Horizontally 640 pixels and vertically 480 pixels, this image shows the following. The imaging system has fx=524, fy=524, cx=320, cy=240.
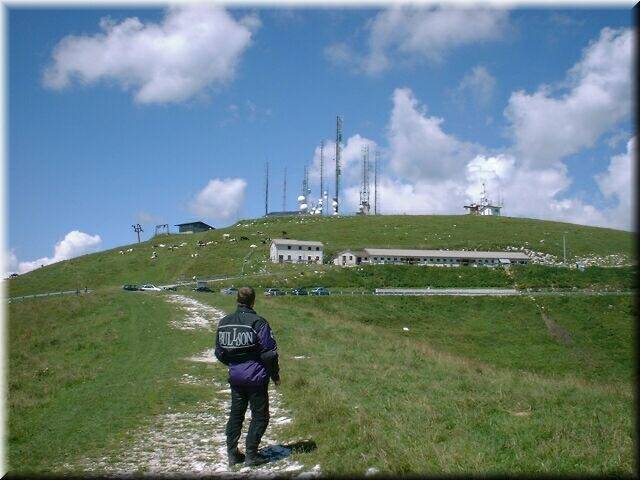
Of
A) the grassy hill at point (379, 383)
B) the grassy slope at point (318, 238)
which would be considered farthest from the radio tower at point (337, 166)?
the grassy hill at point (379, 383)

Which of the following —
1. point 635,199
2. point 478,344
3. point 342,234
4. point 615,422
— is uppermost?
point 342,234

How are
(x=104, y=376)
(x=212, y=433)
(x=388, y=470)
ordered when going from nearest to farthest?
(x=388, y=470) → (x=212, y=433) → (x=104, y=376)

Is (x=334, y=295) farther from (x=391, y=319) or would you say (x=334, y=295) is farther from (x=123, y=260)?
(x=123, y=260)

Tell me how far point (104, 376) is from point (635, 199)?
1535cm

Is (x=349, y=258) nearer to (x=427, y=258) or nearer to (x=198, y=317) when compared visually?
(x=427, y=258)

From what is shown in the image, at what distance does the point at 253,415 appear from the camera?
26.1 ft

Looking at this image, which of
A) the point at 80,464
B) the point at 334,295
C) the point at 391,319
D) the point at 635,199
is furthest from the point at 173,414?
the point at 334,295

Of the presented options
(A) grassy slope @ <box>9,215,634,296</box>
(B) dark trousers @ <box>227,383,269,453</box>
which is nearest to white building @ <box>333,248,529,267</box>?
(A) grassy slope @ <box>9,215,634,296</box>

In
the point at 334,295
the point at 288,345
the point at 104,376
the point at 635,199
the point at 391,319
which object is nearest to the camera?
the point at 635,199

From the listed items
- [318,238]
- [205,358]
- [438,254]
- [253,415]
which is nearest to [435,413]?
[253,415]

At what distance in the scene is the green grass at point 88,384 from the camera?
957 cm

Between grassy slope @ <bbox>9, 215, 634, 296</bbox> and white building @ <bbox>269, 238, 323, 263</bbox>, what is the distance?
3.23m

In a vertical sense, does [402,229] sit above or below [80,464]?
above

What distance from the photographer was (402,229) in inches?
5487
